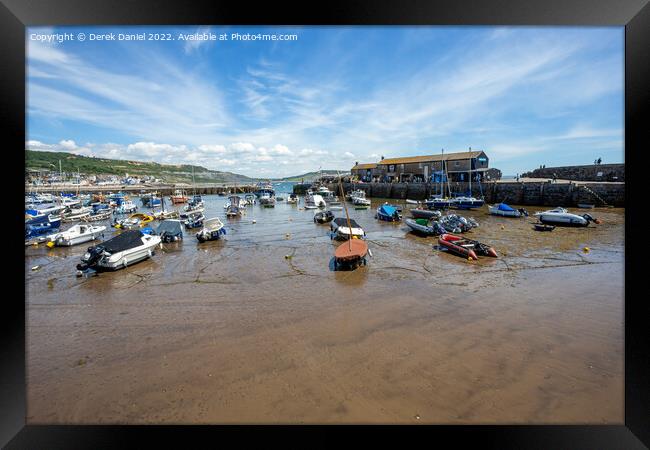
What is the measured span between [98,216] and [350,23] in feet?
130

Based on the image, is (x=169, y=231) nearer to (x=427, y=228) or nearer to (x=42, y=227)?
(x=42, y=227)

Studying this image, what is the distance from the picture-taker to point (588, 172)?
4150cm

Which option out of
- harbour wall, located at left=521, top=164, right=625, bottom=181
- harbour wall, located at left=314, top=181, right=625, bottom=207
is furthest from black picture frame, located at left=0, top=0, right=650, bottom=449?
harbour wall, located at left=521, top=164, right=625, bottom=181

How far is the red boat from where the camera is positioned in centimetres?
1522

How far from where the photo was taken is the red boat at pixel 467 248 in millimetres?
15222

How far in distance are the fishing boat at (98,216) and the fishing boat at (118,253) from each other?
71.0ft

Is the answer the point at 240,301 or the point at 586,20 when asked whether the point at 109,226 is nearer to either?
the point at 240,301

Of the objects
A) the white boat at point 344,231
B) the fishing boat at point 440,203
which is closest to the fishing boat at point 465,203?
the fishing boat at point 440,203

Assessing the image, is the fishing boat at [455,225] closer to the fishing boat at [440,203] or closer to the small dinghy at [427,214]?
the small dinghy at [427,214]

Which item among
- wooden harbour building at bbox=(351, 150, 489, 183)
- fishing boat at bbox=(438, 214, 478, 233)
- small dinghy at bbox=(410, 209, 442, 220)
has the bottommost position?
fishing boat at bbox=(438, 214, 478, 233)

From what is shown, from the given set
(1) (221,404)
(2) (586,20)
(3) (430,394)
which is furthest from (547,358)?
(1) (221,404)

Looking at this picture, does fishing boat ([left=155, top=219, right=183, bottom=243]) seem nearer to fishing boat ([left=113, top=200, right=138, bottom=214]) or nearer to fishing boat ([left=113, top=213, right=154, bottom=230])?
fishing boat ([left=113, top=213, right=154, bottom=230])

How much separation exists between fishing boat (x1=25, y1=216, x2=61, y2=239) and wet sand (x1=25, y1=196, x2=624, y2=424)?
40.1 ft

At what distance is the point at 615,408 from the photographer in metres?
4.81
